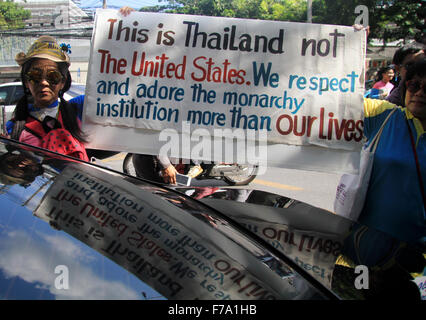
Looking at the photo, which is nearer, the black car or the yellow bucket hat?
the black car

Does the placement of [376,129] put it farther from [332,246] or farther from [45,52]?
[45,52]

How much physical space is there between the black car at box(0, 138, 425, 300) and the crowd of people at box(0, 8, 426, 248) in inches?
6.8

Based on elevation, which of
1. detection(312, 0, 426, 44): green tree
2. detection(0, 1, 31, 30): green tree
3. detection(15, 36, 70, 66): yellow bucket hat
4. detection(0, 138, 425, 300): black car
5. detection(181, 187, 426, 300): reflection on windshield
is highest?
detection(0, 1, 31, 30): green tree

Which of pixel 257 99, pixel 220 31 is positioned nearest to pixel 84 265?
pixel 257 99

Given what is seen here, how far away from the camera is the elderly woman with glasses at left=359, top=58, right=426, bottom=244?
84.4 inches

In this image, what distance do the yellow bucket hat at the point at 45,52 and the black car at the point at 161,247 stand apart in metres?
0.64

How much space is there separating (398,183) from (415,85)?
19.8 inches

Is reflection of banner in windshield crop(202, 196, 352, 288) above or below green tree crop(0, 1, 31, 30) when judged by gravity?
below

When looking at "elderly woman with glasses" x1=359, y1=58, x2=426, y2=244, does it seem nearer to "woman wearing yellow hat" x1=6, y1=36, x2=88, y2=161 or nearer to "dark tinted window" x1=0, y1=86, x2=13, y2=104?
"woman wearing yellow hat" x1=6, y1=36, x2=88, y2=161

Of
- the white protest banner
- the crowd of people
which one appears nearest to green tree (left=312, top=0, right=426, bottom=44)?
the white protest banner

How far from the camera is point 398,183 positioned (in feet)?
7.16

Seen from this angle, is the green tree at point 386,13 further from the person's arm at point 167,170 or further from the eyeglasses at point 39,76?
the eyeglasses at point 39,76

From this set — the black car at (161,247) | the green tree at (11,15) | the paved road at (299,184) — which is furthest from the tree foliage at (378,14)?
the green tree at (11,15)

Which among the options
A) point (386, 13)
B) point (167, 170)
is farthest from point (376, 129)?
point (386, 13)
